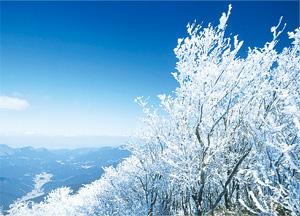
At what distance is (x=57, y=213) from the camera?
77.3m

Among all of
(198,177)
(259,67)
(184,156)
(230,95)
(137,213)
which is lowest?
(137,213)

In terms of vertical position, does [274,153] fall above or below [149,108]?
below

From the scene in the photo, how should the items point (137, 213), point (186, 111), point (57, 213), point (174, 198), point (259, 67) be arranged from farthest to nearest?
point (57, 213) < point (137, 213) < point (174, 198) < point (186, 111) < point (259, 67)

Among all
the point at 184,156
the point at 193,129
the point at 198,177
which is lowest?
the point at 198,177

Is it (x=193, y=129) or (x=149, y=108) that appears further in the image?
(x=149, y=108)

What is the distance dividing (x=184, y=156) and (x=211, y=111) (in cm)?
237

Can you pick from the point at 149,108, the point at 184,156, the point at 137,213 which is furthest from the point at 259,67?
the point at 137,213

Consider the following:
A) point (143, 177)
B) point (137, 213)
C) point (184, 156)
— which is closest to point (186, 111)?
point (184, 156)

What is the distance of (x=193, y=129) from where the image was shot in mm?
14625

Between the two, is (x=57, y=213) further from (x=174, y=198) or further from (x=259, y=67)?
(x=259, y=67)

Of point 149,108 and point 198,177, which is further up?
point 149,108

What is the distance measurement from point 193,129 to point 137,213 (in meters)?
22.4

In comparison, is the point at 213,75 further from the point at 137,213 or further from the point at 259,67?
the point at 137,213

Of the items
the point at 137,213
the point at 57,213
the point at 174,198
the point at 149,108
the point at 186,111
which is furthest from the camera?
the point at 57,213
